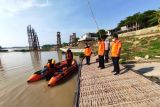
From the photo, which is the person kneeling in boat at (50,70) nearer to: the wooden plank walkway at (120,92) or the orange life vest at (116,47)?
the wooden plank walkway at (120,92)

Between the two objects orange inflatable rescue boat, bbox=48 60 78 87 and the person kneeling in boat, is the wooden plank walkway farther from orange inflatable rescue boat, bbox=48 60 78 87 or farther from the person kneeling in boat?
the person kneeling in boat

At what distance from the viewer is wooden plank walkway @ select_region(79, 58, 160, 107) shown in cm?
604

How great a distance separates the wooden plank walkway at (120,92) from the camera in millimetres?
6036

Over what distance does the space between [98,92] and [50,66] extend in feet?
24.4

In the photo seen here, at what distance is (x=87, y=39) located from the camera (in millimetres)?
55750

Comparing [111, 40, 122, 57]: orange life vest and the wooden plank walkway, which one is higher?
[111, 40, 122, 57]: orange life vest

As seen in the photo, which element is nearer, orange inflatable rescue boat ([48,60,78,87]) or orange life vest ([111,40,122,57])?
orange life vest ([111,40,122,57])

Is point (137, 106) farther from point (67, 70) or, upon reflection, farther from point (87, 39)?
point (87, 39)

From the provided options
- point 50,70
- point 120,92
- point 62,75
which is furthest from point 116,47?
point 50,70

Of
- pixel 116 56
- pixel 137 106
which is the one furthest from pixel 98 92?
pixel 116 56

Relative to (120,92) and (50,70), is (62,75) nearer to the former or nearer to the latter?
(50,70)

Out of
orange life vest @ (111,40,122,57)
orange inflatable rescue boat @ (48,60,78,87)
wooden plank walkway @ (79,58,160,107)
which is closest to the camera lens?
wooden plank walkway @ (79,58,160,107)

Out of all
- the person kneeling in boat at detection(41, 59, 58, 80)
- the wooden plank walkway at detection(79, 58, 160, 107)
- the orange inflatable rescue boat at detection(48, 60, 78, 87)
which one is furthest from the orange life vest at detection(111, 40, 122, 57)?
the person kneeling in boat at detection(41, 59, 58, 80)

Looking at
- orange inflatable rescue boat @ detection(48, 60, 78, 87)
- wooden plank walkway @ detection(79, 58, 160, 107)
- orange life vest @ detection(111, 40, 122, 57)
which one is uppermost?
orange life vest @ detection(111, 40, 122, 57)
